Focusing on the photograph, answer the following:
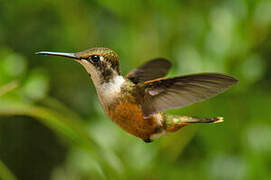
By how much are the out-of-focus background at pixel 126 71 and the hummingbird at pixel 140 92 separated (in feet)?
1.28

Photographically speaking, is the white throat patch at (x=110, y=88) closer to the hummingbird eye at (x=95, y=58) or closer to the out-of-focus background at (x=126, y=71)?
the hummingbird eye at (x=95, y=58)

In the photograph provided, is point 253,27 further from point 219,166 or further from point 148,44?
point 219,166

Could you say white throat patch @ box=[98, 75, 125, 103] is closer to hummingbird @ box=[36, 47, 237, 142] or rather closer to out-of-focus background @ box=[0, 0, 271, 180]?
hummingbird @ box=[36, 47, 237, 142]

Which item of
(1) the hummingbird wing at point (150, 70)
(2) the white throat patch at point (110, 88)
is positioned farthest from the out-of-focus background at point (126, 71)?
(2) the white throat patch at point (110, 88)

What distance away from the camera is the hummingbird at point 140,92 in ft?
2.48

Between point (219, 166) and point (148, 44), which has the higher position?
point (148, 44)

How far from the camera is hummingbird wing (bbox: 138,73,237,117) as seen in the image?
0.71m

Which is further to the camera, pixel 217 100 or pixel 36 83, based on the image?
pixel 217 100

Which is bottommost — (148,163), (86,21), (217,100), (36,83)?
(148,163)

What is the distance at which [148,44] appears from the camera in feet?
6.84

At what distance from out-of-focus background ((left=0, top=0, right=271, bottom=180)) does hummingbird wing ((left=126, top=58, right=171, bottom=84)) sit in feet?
0.97

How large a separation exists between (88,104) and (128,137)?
84 cm

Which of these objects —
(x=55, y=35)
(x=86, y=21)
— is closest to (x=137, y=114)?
(x=86, y=21)

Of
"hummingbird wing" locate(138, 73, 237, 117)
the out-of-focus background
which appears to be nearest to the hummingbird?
"hummingbird wing" locate(138, 73, 237, 117)
